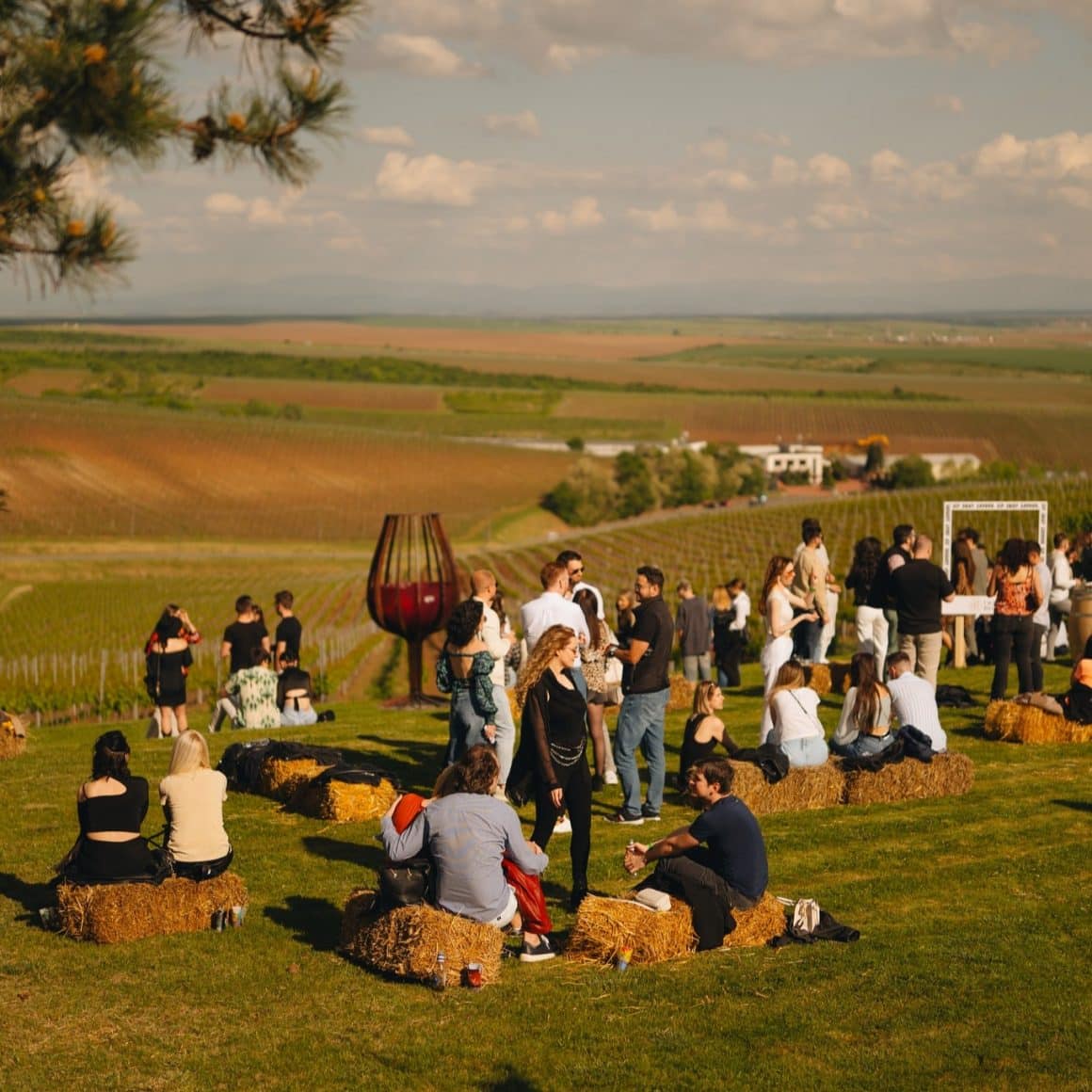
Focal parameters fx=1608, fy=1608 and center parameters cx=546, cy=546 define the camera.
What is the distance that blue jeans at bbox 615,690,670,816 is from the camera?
1269 cm

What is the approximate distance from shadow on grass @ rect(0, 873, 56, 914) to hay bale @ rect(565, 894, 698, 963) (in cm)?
370

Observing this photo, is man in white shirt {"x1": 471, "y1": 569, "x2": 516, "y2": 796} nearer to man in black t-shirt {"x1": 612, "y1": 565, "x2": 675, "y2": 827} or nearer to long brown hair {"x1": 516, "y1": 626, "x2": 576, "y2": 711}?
man in black t-shirt {"x1": 612, "y1": 565, "x2": 675, "y2": 827}

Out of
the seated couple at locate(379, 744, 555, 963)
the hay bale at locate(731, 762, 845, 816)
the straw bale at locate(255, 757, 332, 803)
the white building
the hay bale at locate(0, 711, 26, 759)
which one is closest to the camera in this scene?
the seated couple at locate(379, 744, 555, 963)

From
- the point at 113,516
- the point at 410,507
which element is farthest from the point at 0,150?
the point at 410,507

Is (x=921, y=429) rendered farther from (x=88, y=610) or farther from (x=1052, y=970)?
(x=1052, y=970)

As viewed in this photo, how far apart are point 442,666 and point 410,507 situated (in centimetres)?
9650

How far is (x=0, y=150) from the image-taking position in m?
7.86

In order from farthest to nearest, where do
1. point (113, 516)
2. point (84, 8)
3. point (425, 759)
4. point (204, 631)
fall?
1. point (113, 516)
2. point (204, 631)
3. point (425, 759)
4. point (84, 8)

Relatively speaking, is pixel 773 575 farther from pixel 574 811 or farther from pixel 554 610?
pixel 574 811

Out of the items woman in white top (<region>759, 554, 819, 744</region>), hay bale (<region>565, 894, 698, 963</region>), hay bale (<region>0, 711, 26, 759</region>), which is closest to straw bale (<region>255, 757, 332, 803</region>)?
woman in white top (<region>759, 554, 819, 744</region>)

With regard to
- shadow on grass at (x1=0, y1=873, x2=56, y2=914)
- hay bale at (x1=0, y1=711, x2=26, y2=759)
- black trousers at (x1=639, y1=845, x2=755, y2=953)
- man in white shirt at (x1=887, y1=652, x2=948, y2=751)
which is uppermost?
man in white shirt at (x1=887, y1=652, x2=948, y2=751)

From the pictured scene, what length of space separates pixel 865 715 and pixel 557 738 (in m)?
4.37

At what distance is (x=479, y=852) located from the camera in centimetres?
959

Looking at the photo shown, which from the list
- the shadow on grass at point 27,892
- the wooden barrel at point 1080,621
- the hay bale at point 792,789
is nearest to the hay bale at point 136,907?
the shadow on grass at point 27,892
